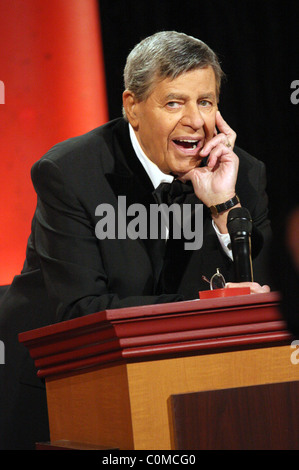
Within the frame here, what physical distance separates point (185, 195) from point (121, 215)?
0.99 feet

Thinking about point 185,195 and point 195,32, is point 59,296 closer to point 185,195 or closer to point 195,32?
point 185,195

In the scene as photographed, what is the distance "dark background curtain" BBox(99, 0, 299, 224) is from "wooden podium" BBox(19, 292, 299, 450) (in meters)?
1.83

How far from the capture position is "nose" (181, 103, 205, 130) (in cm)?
218

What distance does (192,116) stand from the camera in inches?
85.9

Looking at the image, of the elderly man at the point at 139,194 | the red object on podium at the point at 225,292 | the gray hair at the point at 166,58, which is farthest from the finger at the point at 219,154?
the red object on podium at the point at 225,292

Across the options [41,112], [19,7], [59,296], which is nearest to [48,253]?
[59,296]

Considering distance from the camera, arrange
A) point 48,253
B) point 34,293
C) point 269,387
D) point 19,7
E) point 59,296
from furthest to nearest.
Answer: point 19,7 < point 34,293 < point 48,253 < point 59,296 < point 269,387

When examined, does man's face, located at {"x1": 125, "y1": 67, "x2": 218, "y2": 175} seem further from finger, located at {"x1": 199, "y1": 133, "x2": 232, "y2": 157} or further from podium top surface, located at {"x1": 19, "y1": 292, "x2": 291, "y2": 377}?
podium top surface, located at {"x1": 19, "y1": 292, "x2": 291, "y2": 377}

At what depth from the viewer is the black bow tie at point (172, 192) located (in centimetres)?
217

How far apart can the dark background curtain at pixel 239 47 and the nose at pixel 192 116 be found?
0.90 meters

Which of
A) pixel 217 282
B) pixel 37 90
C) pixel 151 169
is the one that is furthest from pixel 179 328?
pixel 37 90

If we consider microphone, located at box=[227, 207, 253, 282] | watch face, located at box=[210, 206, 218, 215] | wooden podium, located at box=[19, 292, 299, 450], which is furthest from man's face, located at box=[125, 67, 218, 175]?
wooden podium, located at box=[19, 292, 299, 450]

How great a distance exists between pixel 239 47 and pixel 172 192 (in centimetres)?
115

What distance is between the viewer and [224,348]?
1.23 m
